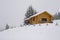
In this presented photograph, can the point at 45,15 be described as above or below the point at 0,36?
above

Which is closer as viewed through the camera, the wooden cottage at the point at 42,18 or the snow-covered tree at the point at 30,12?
the wooden cottage at the point at 42,18

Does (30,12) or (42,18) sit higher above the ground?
(30,12)

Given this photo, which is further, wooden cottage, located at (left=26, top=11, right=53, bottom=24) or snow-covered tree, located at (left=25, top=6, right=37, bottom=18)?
snow-covered tree, located at (left=25, top=6, right=37, bottom=18)

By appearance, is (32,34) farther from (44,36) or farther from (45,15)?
(45,15)

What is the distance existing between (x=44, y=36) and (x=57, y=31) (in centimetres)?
56

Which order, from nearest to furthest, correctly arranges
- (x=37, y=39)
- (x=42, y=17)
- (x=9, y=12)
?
(x=37, y=39), (x=42, y=17), (x=9, y=12)

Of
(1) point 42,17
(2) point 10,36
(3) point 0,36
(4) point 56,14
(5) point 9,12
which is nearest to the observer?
(2) point 10,36

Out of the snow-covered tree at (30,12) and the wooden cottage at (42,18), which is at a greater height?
the snow-covered tree at (30,12)

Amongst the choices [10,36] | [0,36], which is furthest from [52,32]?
[0,36]

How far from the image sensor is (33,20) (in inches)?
629

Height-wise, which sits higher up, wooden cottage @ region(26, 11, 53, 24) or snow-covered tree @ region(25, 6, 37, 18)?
snow-covered tree @ region(25, 6, 37, 18)

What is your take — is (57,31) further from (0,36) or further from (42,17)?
(42,17)

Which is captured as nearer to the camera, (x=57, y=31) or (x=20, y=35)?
(x=57, y=31)

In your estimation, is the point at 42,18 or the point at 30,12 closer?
the point at 42,18
